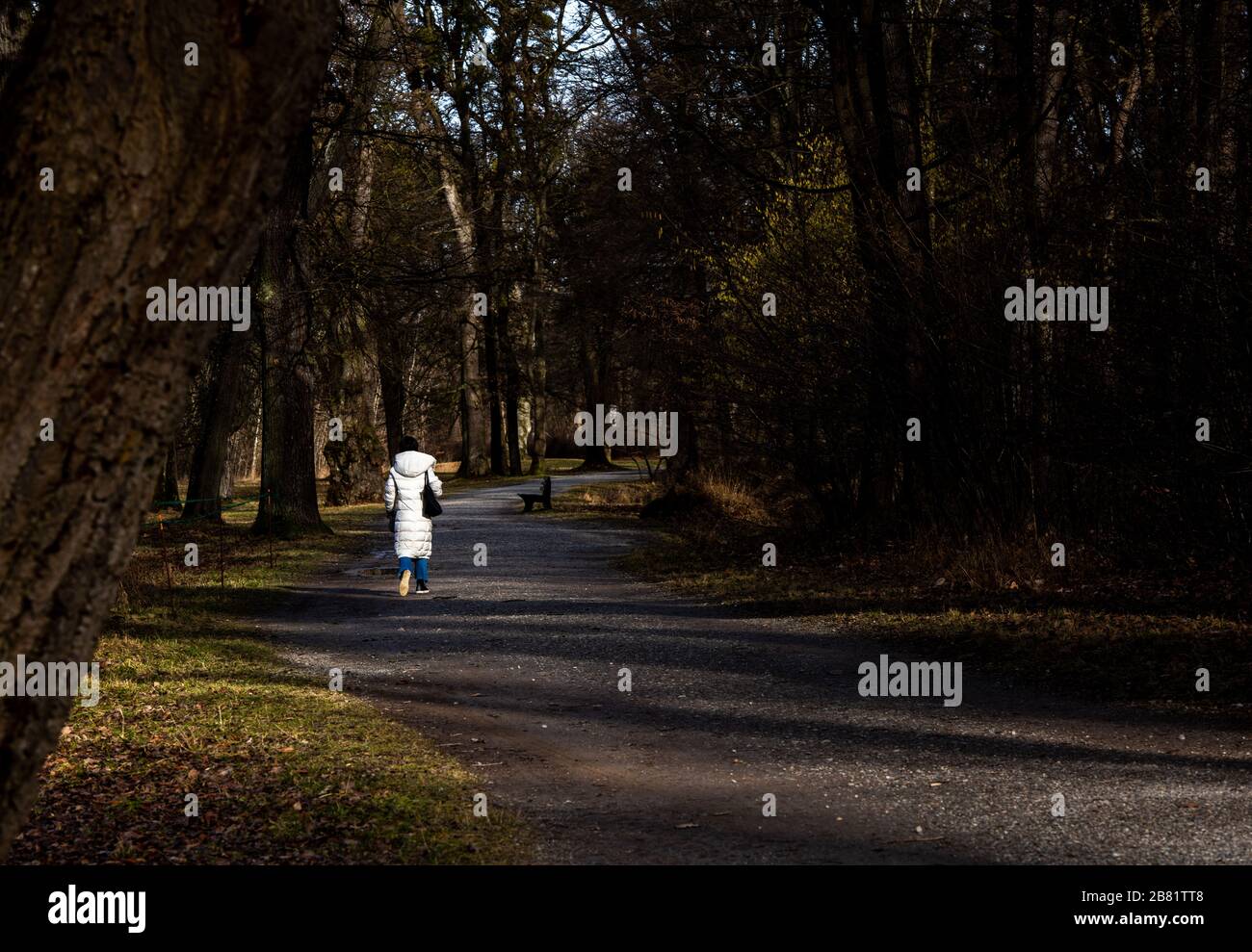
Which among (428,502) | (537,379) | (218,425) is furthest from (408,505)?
(537,379)

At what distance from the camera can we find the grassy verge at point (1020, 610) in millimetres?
9578

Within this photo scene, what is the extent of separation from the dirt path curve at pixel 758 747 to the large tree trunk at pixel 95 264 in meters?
3.16

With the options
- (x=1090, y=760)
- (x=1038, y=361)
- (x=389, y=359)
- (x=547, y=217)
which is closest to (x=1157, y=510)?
(x=1038, y=361)

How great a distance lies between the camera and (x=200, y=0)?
3080mm

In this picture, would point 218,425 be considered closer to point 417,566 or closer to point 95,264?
point 417,566

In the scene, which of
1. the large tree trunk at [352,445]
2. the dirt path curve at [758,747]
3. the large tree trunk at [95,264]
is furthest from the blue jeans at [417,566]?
the large tree trunk at [352,445]

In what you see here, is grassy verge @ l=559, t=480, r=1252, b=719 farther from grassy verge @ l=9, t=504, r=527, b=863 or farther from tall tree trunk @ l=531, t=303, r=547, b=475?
tall tree trunk @ l=531, t=303, r=547, b=475

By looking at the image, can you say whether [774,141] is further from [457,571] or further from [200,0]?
[200,0]

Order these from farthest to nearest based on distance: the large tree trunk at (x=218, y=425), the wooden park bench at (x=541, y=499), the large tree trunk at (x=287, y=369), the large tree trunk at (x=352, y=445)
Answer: the large tree trunk at (x=352, y=445)
the wooden park bench at (x=541, y=499)
the large tree trunk at (x=218, y=425)
the large tree trunk at (x=287, y=369)

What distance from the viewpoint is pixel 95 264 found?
2.99 meters

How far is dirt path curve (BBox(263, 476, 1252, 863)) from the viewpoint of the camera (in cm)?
593

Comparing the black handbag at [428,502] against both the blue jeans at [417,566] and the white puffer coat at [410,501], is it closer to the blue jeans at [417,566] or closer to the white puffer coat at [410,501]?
the white puffer coat at [410,501]

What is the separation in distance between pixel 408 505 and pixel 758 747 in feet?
26.6

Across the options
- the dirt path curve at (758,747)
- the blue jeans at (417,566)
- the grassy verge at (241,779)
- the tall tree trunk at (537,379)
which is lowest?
the dirt path curve at (758,747)
